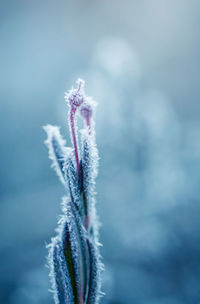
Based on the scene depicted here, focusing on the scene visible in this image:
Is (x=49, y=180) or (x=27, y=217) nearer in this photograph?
(x=27, y=217)

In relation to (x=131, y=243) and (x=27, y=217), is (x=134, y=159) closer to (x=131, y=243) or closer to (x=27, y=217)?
(x=131, y=243)

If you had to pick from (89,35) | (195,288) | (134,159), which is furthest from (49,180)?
(89,35)

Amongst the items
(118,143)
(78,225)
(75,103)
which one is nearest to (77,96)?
(75,103)

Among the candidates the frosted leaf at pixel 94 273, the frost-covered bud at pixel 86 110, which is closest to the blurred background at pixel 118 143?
the frosted leaf at pixel 94 273

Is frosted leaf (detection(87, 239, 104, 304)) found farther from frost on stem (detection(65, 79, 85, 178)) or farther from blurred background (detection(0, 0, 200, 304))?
blurred background (detection(0, 0, 200, 304))

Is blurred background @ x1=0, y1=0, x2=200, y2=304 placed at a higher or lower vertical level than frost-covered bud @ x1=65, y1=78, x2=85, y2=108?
higher

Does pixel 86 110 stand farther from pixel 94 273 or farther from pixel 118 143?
pixel 118 143

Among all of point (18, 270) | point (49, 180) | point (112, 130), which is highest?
point (49, 180)

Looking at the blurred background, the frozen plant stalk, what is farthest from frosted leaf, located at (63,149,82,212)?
the blurred background
